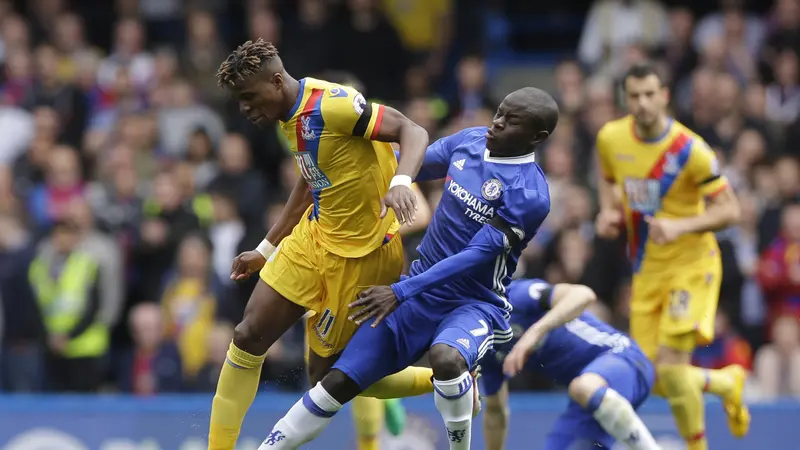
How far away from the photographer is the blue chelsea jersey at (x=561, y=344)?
29.6 feet

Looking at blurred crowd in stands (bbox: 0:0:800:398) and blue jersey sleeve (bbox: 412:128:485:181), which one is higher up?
blue jersey sleeve (bbox: 412:128:485:181)

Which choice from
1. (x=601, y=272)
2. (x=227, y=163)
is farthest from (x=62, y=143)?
(x=601, y=272)

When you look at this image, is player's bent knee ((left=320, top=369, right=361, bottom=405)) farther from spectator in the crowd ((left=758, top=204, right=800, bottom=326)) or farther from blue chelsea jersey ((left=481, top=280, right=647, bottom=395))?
spectator in the crowd ((left=758, top=204, right=800, bottom=326))

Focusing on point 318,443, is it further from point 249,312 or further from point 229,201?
point 249,312

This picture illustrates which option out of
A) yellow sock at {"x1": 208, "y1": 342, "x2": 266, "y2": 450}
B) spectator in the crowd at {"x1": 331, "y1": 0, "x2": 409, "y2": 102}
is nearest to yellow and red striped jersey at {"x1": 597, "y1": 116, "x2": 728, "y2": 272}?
yellow sock at {"x1": 208, "y1": 342, "x2": 266, "y2": 450}

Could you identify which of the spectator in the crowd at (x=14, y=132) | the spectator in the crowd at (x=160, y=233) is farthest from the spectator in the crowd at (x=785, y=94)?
the spectator in the crowd at (x=14, y=132)

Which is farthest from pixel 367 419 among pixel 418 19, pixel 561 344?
pixel 418 19

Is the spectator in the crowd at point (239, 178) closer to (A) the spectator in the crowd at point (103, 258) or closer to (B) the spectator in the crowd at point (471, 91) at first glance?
(A) the spectator in the crowd at point (103, 258)

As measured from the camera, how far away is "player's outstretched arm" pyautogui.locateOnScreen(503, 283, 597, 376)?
8.09m

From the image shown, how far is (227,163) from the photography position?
13805mm

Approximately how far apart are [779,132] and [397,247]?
6.79m

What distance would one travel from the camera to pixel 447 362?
7.60 m

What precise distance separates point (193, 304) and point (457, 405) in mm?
5442

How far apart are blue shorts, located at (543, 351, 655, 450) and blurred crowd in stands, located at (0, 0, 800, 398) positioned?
242 cm
